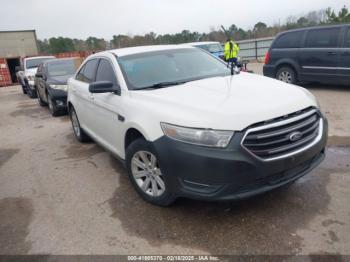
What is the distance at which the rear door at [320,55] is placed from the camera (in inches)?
331

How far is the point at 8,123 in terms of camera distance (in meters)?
9.18

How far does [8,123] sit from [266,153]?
8.55 m

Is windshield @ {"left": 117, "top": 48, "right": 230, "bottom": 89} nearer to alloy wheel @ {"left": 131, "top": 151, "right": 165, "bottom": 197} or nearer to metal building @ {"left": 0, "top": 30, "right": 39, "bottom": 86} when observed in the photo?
alloy wheel @ {"left": 131, "top": 151, "right": 165, "bottom": 197}

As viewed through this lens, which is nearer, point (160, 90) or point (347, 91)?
point (160, 90)

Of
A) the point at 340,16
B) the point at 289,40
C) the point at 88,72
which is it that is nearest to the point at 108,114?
the point at 88,72

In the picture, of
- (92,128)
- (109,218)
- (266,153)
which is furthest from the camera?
(92,128)

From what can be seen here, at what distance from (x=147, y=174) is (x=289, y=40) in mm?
7747

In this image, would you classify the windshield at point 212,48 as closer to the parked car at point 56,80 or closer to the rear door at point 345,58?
the parked car at point 56,80

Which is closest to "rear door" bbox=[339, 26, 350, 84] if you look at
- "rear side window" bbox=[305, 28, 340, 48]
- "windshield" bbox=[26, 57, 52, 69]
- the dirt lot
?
"rear side window" bbox=[305, 28, 340, 48]

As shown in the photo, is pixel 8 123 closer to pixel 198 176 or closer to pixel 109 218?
pixel 109 218

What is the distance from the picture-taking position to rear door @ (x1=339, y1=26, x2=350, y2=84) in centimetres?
809

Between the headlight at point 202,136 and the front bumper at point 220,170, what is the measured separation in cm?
4

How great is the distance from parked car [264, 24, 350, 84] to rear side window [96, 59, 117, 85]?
6.52 metres

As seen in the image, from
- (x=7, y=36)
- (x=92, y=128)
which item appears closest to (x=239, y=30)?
(x=7, y=36)
